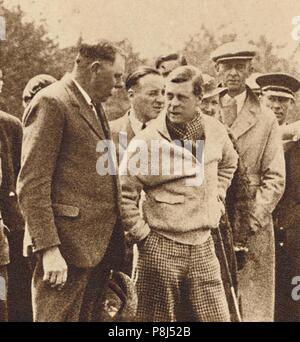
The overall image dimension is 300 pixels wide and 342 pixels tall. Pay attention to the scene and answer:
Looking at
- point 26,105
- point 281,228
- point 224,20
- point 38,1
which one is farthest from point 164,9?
point 281,228

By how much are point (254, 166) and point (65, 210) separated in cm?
149

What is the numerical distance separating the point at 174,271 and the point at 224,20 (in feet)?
5.95

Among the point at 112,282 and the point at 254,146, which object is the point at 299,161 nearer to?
the point at 254,146

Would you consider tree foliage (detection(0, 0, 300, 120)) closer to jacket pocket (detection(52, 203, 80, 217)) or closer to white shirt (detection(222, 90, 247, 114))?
white shirt (detection(222, 90, 247, 114))

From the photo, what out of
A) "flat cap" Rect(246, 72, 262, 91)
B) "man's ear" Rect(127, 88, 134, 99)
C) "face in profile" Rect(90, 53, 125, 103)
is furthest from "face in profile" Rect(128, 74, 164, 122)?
"flat cap" Rect(246, 72, 262, 91)

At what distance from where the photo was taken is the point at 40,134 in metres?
4.30

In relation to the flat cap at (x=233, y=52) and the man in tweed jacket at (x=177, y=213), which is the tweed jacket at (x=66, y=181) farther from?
the flat cap at (x=233, y=52)

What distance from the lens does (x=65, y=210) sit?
4.38 meters

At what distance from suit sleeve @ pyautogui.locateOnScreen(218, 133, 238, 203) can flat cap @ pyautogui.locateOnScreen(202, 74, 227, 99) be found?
31 cm

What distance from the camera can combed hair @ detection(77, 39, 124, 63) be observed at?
453cm

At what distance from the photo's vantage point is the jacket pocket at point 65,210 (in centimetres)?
435

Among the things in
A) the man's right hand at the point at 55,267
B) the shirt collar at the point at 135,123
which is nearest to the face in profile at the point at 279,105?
the shirt collar at the point at 135,123

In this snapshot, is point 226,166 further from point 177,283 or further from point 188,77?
point 177,283

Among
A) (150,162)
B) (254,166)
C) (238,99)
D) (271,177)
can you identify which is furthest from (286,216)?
(150,162)
